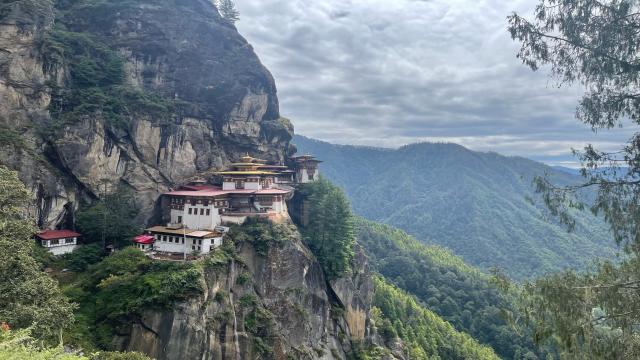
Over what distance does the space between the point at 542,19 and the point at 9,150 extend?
45526 millimetres

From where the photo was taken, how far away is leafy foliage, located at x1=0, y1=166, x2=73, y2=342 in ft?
70.8

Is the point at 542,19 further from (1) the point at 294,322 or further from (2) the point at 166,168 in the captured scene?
(2) the point at 166,168

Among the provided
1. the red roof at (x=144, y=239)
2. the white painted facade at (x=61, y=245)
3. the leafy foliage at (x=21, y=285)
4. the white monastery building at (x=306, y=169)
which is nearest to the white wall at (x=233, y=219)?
the red roof at (x=144, y=239)

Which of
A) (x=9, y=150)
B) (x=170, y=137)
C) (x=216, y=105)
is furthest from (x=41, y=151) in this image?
(x=216, y=105)

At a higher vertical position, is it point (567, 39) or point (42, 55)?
point (42, 55)

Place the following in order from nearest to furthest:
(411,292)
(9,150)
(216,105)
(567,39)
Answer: (567,39)
(9,150)
(216,105)
(411,292)

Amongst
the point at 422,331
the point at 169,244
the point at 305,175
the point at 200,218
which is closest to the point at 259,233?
the point at 200,218

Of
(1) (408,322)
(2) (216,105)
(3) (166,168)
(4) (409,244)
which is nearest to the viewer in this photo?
(3) (166,168)

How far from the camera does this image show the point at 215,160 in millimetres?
59625

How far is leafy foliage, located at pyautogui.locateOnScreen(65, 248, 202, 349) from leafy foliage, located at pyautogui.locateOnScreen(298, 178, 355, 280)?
23.3m

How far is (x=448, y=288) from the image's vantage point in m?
125

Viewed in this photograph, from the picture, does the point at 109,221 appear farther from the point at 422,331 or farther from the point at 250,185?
the point at 422,331

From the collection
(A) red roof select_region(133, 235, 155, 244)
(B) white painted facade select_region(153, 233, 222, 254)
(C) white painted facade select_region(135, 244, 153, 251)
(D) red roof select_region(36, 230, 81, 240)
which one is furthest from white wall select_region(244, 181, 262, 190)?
(D) red roof select_region(36, 230, 81, 240)

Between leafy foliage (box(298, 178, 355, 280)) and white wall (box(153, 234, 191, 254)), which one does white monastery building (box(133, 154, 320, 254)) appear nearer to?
white wall (box(153, 234, 191, 254))
